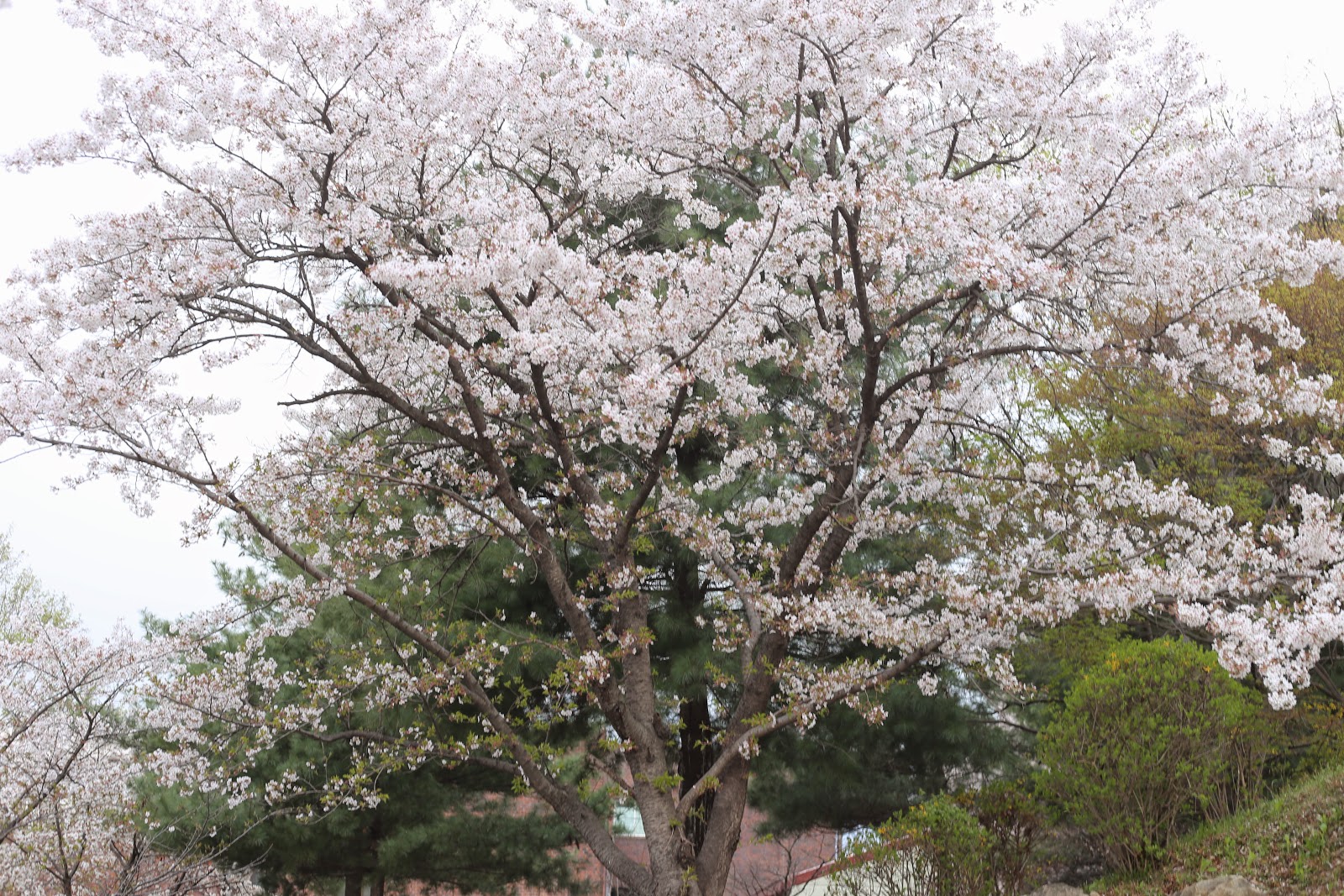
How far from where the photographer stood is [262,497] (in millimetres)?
8016

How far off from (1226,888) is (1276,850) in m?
1.17

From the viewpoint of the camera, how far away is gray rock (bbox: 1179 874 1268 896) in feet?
22.2

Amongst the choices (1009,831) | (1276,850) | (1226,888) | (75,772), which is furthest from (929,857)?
(75,772)

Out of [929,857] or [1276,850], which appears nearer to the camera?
[1276,850]

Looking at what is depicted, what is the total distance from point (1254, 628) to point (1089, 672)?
2705 mm

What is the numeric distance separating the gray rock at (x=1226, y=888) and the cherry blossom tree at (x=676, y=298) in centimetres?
160

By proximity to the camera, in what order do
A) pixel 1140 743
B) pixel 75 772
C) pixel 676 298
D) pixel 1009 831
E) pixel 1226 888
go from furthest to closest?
pixel 75 772 → pixel 1009 831 → pixel 1140 743 → pixel 676 298 → pixel 1226 888

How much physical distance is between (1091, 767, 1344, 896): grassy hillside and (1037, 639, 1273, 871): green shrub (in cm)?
23

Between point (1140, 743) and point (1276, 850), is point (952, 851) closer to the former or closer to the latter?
point (1140, 743)

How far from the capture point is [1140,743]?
8.14 m

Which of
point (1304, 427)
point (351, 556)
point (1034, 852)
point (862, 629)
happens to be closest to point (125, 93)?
point (351, 556)

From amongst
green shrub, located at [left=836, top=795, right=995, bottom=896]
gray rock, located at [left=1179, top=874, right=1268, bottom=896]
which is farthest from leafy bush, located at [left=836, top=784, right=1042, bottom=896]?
gray rock, located at [left=1179, top=874, right=1268, bottom=896]

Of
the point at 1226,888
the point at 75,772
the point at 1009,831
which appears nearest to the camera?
the point at 1226,888

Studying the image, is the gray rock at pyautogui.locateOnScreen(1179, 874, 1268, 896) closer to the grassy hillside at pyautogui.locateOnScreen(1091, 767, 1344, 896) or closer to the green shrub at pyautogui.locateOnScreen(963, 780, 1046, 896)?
the grassy hillside at pyautogui.locateOnScreen(1091, 767, 1344, 896)
